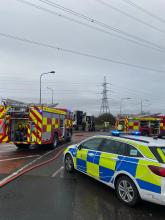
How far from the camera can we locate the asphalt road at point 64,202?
15.4 feet

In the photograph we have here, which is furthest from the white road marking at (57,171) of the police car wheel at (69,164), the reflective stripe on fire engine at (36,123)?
the reflective stripe on fire engine at (36,123)

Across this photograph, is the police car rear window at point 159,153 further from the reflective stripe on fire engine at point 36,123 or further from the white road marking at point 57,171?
the reflective stripe on fire engine at point 36,123

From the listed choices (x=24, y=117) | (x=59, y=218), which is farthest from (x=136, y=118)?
(x=59, y=218)

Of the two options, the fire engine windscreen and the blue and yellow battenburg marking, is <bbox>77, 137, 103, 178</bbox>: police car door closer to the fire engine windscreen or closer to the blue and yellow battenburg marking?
the blue and yellow battenburg marking

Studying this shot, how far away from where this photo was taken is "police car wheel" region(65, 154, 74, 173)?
790cm

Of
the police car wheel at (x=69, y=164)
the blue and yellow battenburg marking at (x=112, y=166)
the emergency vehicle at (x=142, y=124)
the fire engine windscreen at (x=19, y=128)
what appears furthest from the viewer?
the emergency vehicle at (x=142, y=124)

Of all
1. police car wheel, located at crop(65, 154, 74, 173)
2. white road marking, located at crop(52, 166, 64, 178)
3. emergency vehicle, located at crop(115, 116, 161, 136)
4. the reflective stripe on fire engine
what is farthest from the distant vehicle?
police car wheel, located at crop(65, 154, 74, 173)

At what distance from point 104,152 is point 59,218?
2.16m

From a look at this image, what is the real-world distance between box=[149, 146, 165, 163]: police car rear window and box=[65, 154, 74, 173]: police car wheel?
3344 mm

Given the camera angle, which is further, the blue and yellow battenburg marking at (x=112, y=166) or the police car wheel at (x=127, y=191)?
the police car wheel at (x=127, y=191)

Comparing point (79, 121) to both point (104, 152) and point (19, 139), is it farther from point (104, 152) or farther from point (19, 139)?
point (104, 152)

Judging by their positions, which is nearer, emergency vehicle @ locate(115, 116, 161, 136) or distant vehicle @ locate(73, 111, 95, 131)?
emergency vehicle @ locate(115, 116, 161, 136)

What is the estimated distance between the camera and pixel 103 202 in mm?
5387

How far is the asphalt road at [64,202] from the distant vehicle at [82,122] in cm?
3028
